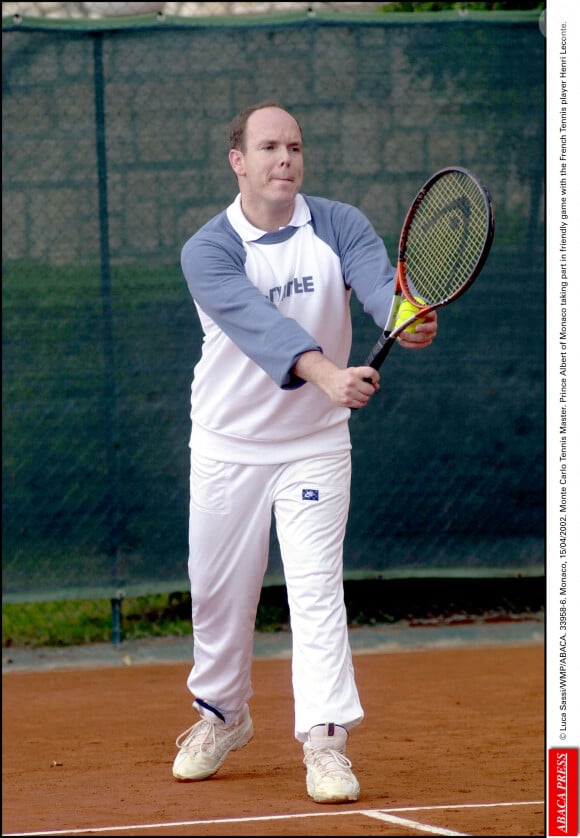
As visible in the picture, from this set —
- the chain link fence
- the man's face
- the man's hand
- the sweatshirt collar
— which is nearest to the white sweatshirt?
the sweatshirt collar

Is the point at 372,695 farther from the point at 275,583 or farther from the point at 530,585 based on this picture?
the point at 530,585

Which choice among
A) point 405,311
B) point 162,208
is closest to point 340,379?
point 405,311

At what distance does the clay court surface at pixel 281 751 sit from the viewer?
352 centimetres

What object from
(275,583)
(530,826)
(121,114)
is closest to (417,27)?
(121,114)

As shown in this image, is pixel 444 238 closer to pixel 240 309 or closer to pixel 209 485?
pixel 240 309

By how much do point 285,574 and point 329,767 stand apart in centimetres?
55

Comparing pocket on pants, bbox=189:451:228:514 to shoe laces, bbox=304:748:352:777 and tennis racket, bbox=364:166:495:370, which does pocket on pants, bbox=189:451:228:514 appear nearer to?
tennis racket, bbox=364:166:495:370

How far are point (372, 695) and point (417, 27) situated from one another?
2861 mm

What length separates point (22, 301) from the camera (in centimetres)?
601

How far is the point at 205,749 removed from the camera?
160 inches

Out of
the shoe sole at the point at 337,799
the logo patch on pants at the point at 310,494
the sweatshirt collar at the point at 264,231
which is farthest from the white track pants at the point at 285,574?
the sweatshirt collar at the point at 264,231

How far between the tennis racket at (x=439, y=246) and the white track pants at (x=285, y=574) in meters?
0.47

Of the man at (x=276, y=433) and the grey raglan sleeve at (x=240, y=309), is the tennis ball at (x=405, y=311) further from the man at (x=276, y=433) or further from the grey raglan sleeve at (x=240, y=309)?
the grey raglan sleeve at (x=240, y=309)

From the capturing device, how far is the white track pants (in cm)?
367
